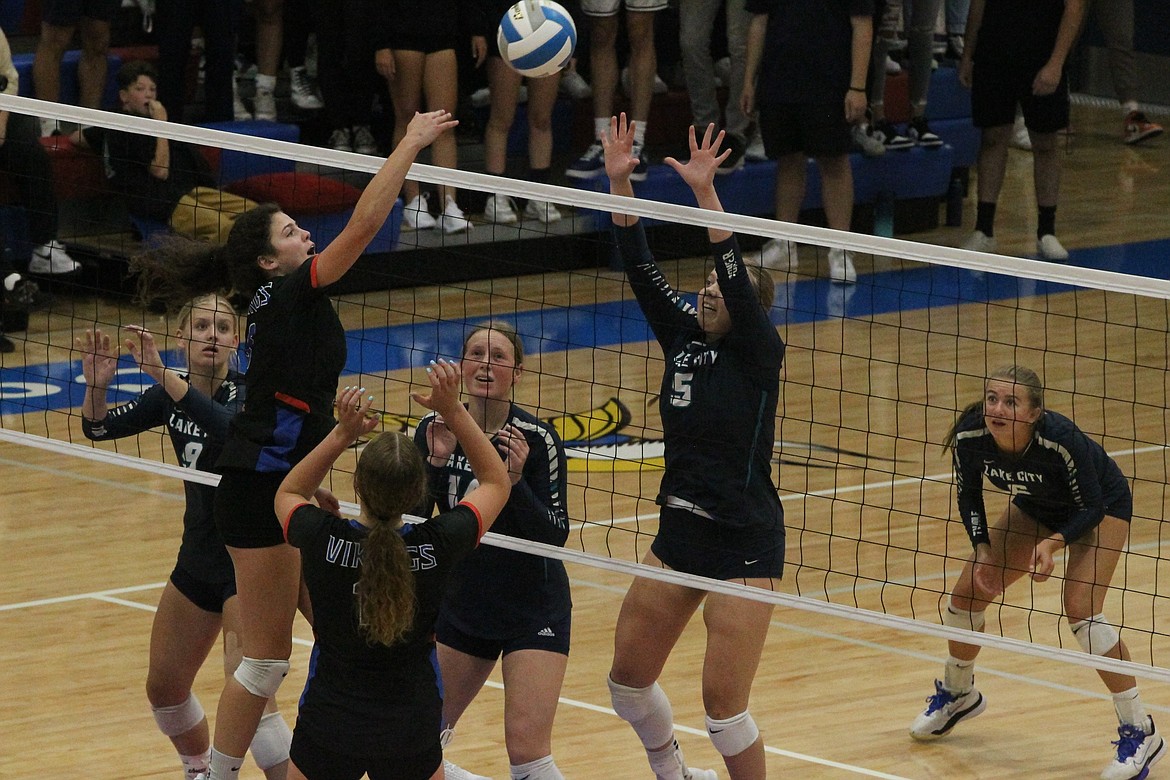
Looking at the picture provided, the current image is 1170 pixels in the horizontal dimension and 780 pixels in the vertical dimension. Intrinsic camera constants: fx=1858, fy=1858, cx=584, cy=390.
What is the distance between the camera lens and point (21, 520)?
900 centimetres

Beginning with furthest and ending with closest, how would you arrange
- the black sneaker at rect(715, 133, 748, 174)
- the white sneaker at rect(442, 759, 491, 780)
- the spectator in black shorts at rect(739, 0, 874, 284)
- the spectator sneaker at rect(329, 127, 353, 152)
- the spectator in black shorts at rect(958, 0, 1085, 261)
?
the black sneaker at rect(715, 133, 748, 174)
the spectator in black shorts at rect(958, 0, 1085, 261)
the spectator sneaker at rect(329, 127, 353, 152)
the spectator in black shorts at rect(739, 0, 874, 284)
the white sneaker at rect(442, 759, 491, 780)

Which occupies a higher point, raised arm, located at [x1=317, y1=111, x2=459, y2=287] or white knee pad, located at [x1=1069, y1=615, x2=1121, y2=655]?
raised arm, located at [x1=317, y1=111, x2=459, y2=287]

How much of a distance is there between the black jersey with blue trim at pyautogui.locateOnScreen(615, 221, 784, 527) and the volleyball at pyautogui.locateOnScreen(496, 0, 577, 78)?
205 cm

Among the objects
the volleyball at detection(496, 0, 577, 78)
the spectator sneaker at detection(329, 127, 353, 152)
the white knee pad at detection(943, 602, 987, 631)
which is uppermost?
the volleyball at detection(496, 0, 577, 78)

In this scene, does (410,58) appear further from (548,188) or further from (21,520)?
(548,188)

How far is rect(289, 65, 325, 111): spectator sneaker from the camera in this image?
14.2 meters

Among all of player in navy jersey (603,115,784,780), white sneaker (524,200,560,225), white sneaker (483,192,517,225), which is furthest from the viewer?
white sneaker (524,200,560,225)

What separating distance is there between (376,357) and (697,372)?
6.29 m

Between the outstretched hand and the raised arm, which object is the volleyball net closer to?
the outstretched hand

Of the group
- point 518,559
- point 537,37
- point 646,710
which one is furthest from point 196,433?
point 537,37

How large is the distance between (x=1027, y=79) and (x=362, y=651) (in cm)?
1055

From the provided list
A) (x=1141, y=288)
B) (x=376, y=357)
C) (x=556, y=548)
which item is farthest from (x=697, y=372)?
(x=376, y=357)

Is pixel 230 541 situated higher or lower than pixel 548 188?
lower

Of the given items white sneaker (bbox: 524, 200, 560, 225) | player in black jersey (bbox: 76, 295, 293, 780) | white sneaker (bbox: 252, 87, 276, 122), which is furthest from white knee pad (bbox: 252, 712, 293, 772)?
white sneaker (bbox: 252, 87, 276, 122)
